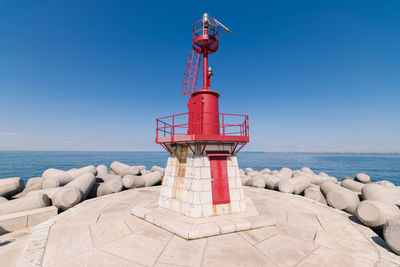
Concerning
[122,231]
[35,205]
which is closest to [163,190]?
[122,231]

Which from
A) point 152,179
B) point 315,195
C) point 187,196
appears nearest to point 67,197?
point 152,179

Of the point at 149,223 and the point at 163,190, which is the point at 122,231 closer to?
the point at 149,223

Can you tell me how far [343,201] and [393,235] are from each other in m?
4.35

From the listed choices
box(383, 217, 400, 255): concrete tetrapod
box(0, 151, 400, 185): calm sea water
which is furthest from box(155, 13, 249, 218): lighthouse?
box(0, 151, 400, 185): calm sea water

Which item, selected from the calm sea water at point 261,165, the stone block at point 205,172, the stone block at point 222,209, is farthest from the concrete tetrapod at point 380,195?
the calm sea water at point 261,165

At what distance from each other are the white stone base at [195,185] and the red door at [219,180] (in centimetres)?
18

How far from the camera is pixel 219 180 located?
334 inches

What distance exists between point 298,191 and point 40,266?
1504 centimetres

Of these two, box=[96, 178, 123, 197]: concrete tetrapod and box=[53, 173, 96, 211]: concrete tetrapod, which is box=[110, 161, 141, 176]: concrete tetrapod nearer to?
box=[96, 178, 123, 197]: concrete tetrapod

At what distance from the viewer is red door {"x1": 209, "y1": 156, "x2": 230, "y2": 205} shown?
8344 mm

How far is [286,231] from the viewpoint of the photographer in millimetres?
7023

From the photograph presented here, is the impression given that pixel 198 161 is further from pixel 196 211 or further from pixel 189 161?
pixel 196 211

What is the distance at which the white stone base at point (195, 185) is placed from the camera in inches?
316

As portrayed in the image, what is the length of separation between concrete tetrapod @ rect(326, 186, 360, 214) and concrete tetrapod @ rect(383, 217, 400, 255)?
408 cm
